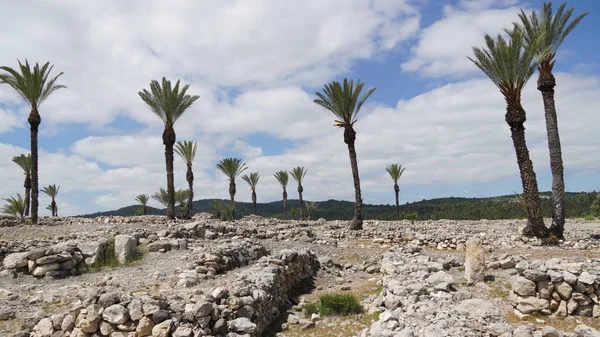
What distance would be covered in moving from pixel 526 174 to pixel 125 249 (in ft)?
53.5

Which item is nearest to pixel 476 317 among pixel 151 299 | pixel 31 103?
pixel 151 299

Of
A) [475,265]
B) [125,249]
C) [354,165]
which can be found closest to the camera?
[475,265]

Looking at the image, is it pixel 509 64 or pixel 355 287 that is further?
pixel 509 64

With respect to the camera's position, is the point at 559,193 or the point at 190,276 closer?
the point at 190,276

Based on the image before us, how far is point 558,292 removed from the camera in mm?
7195

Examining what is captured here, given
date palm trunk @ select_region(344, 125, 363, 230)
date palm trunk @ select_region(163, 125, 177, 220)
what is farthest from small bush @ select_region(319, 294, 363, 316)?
date palm trunk @ select_region(163, 125, 177, 220)

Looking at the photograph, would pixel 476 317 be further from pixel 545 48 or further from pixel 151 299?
pixel 545 48

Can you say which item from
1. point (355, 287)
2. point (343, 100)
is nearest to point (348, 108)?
point (343, 100)

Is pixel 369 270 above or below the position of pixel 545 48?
below

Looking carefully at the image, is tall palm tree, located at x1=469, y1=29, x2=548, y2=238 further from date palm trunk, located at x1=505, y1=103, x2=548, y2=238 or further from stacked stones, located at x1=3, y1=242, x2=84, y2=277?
stacked stones, located at x1=3, y1=242, x2=84, y2=277

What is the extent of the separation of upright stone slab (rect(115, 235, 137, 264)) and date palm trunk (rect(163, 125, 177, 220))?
13.4 meters

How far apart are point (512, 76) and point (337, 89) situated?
10.2 meters

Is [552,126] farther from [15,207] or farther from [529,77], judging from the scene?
[15,207]

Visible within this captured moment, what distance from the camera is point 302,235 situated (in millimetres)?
20859
